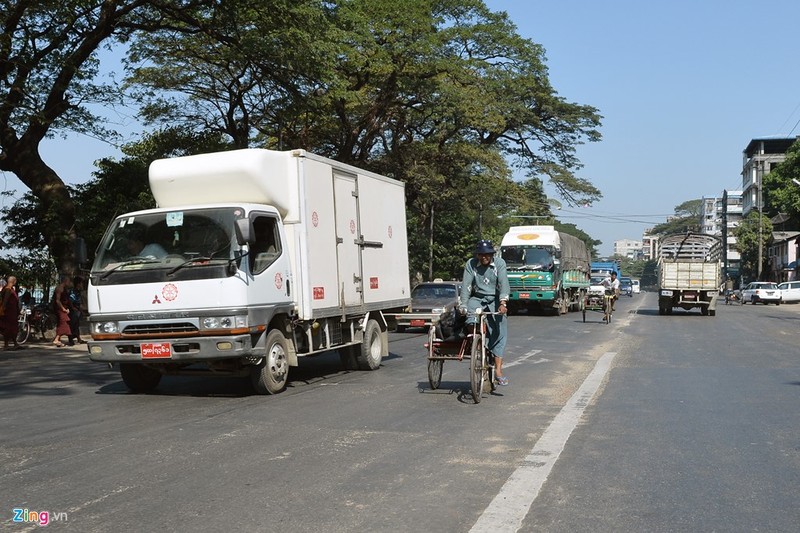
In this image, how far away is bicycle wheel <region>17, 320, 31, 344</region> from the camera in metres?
19.9

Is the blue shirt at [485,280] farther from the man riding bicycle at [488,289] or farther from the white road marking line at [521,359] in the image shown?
the white road marking line at [521,359]

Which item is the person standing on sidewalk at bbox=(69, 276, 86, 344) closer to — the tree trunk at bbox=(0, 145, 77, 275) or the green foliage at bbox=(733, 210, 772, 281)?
the tree trunk at bbox=(0, 145, 77, 275)

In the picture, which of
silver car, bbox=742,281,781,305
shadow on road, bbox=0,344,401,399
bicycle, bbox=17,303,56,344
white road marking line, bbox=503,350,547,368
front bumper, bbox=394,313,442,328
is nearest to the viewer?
shadow on road, bbox=0,344,401,399

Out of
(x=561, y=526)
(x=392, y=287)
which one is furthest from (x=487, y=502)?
(x=392, y=287)

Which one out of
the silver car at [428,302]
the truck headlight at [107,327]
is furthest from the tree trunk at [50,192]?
the truck headlight at [107,327]

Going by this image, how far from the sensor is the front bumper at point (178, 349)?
9328 mm

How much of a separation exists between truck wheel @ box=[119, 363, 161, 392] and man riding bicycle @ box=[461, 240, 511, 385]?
170 inches

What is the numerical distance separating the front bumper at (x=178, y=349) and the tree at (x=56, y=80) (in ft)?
31.5

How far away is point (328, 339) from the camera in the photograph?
11.7 meters

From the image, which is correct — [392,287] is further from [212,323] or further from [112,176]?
[112,176]

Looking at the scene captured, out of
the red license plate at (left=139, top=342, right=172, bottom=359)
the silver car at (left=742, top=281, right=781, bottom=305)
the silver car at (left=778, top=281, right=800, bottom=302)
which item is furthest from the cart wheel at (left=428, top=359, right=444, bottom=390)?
the silver car at (left=778, top=281, right=800, bottom=302)

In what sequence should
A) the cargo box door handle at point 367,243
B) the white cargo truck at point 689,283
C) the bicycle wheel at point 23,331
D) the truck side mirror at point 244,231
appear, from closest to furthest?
the truck side mirror at point 244,231, the cargo box door handle at point 367,243, the bicycle wheel at point 23,331, the white cargo truck at point 689,283

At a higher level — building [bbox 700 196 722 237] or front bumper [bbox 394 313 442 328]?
building [bbox 700 196 722 237]

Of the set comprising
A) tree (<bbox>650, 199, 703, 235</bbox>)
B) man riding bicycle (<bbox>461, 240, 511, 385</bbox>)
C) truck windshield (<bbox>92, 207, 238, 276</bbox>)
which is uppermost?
tree (<bbox>650, 199, 703, 235</bbox>)
